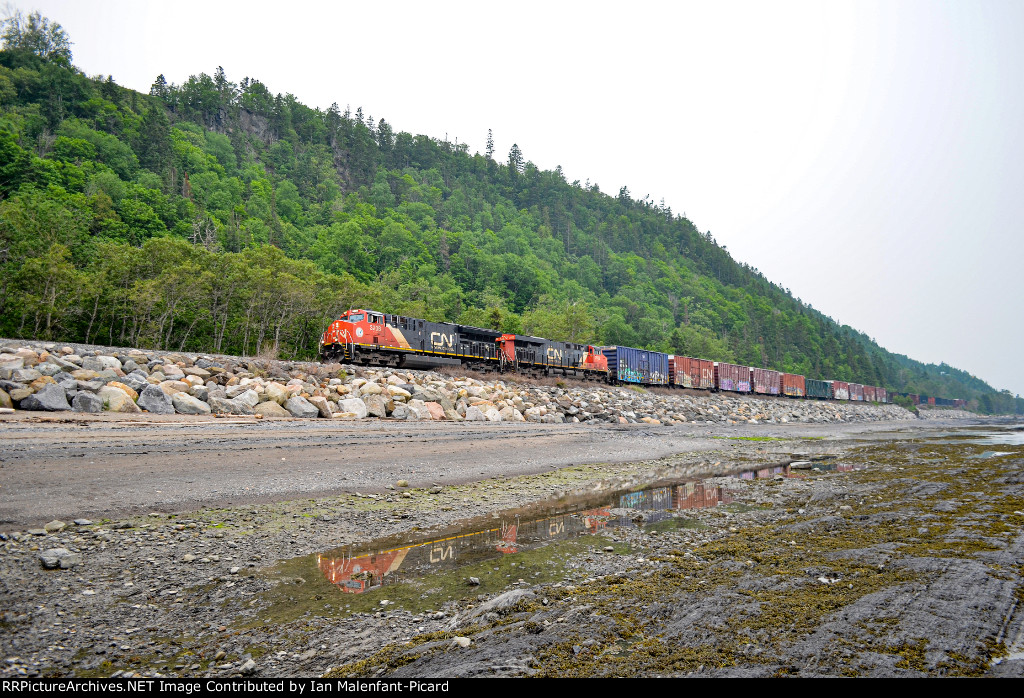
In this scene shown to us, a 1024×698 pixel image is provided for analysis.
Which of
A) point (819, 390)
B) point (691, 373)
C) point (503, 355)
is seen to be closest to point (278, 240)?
point (503, 355)

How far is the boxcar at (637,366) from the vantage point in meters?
Answer: 45.0

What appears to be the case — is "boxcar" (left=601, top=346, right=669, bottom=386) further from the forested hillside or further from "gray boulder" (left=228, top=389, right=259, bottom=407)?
"gray boulder" (left=228, top=389, right=259, bottom=407)

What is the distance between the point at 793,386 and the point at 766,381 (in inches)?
341

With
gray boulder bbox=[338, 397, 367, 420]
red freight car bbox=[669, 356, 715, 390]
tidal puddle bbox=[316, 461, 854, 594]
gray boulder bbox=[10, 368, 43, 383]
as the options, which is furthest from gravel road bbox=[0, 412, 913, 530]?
red freight car bbox=[669, 356, 715, 390]

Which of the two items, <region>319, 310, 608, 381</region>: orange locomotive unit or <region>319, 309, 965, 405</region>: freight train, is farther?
<region>319, 309, 965, 405</region>: freight train

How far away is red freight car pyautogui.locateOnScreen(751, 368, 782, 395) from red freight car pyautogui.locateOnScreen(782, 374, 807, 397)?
3.97 ft

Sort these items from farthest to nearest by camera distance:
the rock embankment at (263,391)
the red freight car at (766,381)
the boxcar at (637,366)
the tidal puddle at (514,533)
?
1. the red freight car at (766,381)
2. the boxcar at (637,366)
3. the rock embankment at (263,391)
4. the tidal puddle at (514,533)

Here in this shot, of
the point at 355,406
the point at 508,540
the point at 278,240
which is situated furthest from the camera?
the point at 278,240

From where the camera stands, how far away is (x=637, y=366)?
47406 mm

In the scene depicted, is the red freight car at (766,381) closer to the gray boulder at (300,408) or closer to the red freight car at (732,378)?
the red freight car at (732,378)

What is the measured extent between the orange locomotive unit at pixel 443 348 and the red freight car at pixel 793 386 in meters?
40.7

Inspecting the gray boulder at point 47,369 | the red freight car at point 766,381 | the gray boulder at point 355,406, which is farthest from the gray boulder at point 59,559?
the red freight car at point 766,381

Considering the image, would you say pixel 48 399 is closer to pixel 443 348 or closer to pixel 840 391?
pixel 443 348

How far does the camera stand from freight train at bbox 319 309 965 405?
26.7 metres
